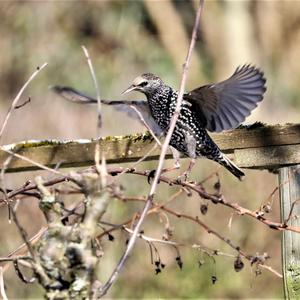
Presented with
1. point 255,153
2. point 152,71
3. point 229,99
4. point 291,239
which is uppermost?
point 152,71

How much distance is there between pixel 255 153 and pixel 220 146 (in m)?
0.20

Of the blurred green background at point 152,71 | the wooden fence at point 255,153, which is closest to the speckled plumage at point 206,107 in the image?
the wooden fence at point 255,153

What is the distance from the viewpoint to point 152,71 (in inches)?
504

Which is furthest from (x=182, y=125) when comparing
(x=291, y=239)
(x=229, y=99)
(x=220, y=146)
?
(x=291, y=239)

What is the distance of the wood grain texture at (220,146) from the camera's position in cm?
304

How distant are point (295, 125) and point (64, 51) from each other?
9873 mm

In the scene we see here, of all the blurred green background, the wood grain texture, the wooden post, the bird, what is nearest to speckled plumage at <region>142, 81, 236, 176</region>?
the bird

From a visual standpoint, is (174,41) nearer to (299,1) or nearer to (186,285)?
(299,1)

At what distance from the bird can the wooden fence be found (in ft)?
1.01

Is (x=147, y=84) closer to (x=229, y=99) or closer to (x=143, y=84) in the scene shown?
(x=143, y=84)

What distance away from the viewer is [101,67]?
12.9 metres

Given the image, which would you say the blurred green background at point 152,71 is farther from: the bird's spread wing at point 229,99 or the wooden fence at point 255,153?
the wooden fence at point 255,153

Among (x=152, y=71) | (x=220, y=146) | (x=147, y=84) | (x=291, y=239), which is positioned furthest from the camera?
A: (x=152, y=71)

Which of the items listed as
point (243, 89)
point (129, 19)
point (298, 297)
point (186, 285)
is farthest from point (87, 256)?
point (129, 19)
